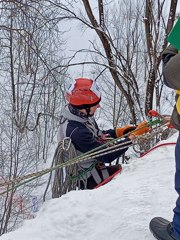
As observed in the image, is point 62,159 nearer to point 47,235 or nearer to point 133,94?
point 47,235

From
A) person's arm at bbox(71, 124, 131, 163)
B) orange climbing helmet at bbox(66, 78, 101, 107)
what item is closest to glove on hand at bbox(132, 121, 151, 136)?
person's arm at bbox(71, 124, 131, 163)

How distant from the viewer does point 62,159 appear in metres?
3.02

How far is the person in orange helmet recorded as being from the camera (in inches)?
115

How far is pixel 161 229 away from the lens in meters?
1.63

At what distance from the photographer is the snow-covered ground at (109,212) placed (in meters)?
1.74

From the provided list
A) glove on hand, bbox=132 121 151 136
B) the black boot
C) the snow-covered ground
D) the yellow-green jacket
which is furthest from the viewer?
glove on hand, bbox=132 121 151 136

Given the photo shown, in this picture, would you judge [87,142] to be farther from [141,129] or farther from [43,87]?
[43,87]

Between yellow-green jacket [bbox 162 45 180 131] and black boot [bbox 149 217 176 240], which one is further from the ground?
yellow-green jacket [bbox 162 45 180 131]

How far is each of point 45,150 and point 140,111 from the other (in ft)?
30.7

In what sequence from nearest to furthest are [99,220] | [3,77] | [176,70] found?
[176,70], [99,220], [3,77]

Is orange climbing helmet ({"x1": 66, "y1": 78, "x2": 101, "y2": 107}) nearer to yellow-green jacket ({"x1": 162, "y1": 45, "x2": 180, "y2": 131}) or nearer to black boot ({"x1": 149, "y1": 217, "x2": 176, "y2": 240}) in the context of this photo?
black boot ({"x1": 149, "y1": 217, "x2": 176, "y2": 240})

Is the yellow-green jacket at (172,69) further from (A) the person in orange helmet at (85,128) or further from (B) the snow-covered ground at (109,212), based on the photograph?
(A) the person in orange helmet at (85,128)

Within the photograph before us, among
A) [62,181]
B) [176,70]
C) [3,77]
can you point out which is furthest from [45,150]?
[176,70]

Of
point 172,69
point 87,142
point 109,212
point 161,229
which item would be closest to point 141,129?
point 87,142
